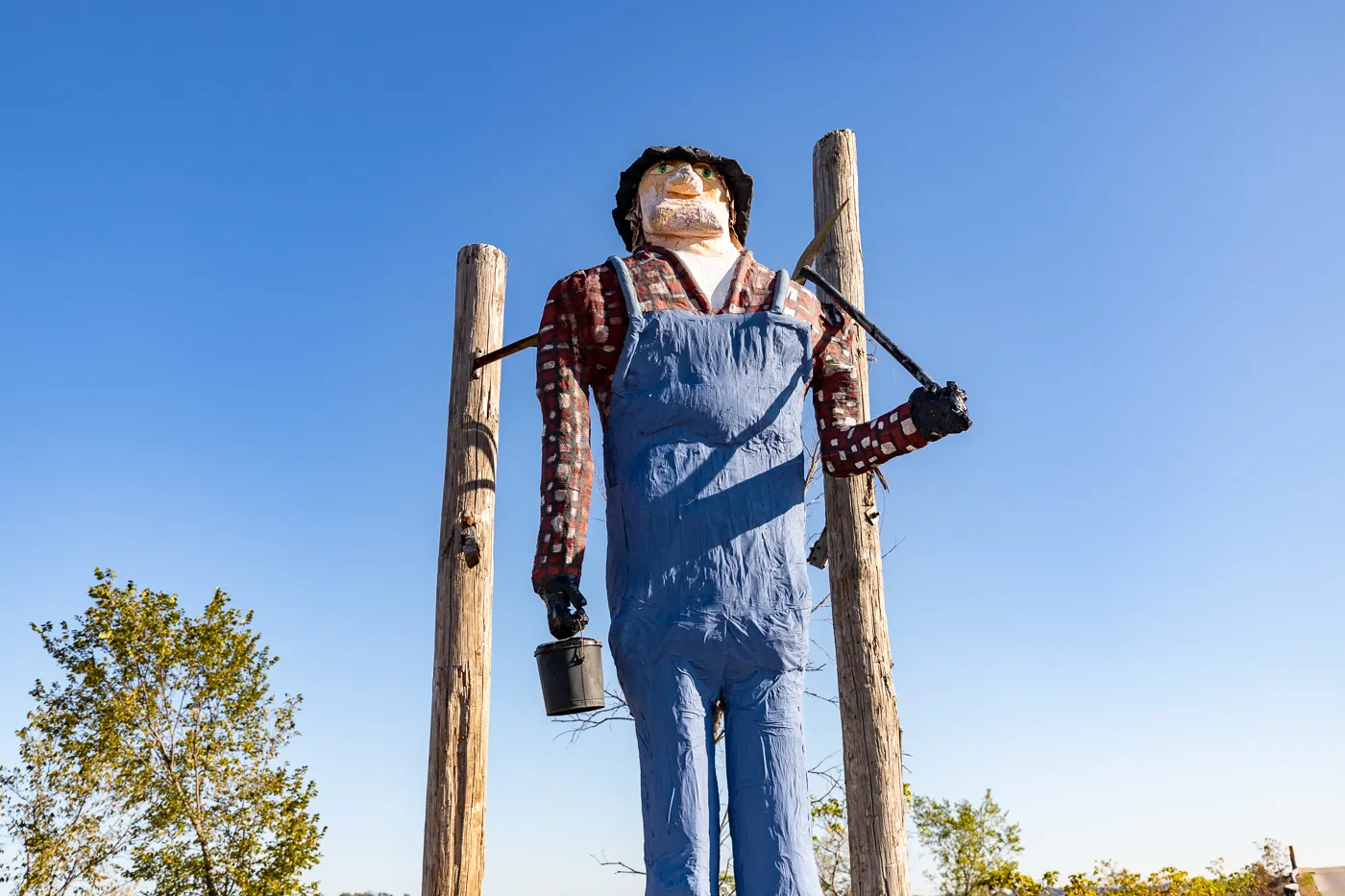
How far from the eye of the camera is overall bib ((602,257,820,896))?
3.24 m

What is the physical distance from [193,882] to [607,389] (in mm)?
12400

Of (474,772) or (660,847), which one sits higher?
(474,772)

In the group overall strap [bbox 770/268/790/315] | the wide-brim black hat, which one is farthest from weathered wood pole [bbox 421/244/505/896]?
overall strap [bbox 770/268/790/315]

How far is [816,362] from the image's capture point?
4.09m

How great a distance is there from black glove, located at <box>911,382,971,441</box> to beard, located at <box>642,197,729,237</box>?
1.00m

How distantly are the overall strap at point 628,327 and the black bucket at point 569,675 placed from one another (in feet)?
2.86

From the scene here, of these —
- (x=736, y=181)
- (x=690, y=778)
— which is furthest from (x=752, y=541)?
(x=736, y=181)

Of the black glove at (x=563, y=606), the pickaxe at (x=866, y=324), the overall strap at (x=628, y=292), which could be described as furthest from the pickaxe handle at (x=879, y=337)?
the black glove at (x=563, y=606)

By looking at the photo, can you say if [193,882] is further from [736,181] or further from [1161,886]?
[736,181]

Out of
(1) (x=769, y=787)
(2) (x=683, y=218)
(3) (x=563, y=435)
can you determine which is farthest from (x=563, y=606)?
(2) (x=683, y=218)

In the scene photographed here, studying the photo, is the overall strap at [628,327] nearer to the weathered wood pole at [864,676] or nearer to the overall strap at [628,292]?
the overall strap at [628,292]

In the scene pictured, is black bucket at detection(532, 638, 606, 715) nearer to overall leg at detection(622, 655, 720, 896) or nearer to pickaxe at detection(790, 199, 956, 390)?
overall leg at detection(622, 655, 720, 896)

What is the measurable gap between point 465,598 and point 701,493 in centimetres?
299

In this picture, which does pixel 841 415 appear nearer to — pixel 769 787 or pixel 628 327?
pixel 628 327
